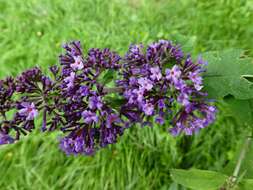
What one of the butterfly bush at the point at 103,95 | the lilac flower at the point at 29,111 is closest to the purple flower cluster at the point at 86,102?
the butterfly bush at the point at 103,95

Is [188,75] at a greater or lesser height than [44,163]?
greater

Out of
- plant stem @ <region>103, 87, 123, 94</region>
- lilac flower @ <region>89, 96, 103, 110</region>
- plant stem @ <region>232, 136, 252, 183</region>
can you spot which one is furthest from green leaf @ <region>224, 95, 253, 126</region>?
lilac flower @ <region>89, 96, 103, 110</region>

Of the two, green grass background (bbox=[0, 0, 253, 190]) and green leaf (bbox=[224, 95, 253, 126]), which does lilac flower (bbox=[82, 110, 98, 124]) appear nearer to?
green leaf (bbox=[224, 95, 253, 126])

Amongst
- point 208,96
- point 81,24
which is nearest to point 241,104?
point 208,96

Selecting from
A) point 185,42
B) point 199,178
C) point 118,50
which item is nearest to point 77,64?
point 185,42

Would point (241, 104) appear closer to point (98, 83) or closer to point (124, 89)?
point (124, 89)
